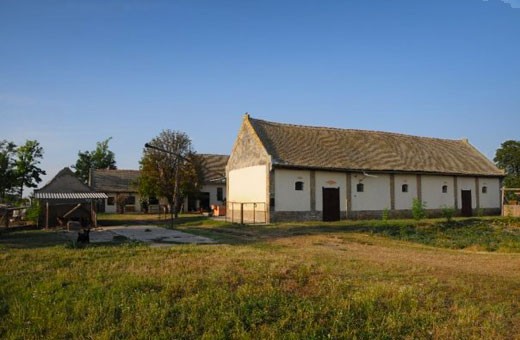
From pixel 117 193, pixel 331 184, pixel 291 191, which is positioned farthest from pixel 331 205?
pixel 117 193

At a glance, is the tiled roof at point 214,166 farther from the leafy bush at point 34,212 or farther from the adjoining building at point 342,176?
the leafy bush at point 34,212

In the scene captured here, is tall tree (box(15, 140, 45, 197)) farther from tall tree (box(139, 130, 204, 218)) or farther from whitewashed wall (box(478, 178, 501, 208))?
whitewashed wall (box(478, 178, 501, 208))

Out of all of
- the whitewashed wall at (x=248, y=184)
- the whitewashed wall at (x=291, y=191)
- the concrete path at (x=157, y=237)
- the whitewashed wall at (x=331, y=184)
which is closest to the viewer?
the concrete path at (x=157, y=237)

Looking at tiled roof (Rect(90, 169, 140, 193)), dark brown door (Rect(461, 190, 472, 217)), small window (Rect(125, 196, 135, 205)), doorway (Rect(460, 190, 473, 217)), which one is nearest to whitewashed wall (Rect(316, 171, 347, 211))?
doorway (Rect(460, 190, 473, 217))

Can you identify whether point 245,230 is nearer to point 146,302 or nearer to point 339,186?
point 339,186

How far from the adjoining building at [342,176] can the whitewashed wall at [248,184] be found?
0.06 metres

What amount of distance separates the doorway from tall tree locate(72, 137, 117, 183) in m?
50.7

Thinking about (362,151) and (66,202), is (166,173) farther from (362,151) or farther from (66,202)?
(362,151)

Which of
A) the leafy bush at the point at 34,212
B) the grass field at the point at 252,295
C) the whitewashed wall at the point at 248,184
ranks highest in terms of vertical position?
the whitewashed wall at the point at 248,184

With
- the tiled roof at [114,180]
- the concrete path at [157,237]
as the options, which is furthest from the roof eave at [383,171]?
the tiled roof at [114,180]

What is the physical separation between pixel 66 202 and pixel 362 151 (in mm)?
19328

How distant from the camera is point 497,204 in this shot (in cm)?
3559

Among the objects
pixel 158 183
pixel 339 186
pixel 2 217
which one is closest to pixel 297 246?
pixel 339 186

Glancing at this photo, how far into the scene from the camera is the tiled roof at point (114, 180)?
4634 centimetres
